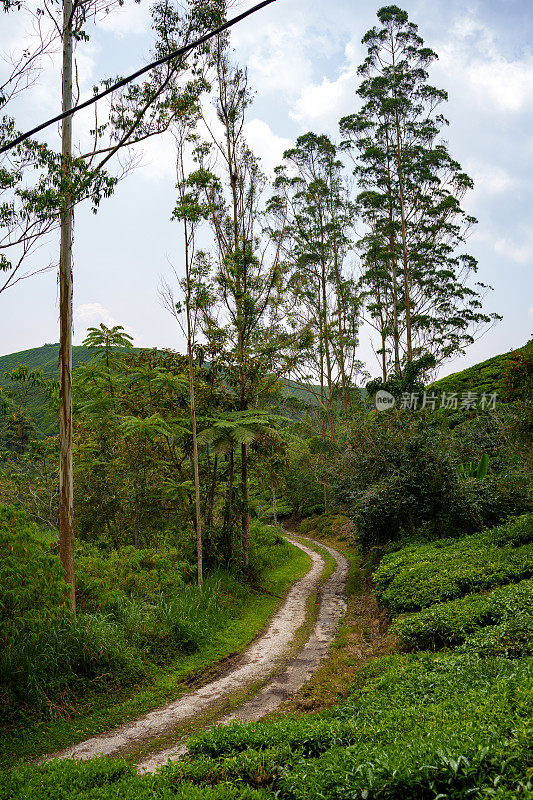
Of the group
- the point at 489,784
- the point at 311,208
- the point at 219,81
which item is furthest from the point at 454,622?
the point at 311,208

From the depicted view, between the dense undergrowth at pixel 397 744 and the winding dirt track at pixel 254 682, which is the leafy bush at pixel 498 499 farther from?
the dense undergrowth at pixel 397 744

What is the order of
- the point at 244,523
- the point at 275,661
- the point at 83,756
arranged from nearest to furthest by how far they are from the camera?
the point at 83,756
the point at 275,661
the point at 244,523

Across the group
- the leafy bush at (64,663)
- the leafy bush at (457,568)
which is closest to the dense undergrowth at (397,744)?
the leafy bush at (457,568)

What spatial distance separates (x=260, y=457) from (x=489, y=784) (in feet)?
34.9

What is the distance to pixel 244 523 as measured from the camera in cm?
1265

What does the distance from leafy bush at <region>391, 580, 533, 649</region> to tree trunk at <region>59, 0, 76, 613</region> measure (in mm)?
5012

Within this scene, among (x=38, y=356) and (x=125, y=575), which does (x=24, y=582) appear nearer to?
(x=125, y=575)

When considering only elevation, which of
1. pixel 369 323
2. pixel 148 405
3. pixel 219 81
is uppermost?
pixel 219 81

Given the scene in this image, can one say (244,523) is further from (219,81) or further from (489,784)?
(219,81)

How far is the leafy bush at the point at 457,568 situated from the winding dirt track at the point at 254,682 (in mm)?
1641

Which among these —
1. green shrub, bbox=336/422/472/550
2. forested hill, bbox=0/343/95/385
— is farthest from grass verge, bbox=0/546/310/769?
forested hill, bbox=0/343/95/385

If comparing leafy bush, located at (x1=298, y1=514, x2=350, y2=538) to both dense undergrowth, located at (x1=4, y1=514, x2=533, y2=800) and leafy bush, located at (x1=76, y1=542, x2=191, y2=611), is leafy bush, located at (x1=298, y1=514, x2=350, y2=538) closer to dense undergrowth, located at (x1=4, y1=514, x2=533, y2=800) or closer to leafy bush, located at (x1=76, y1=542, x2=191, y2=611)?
leafy bush, located at (x1=76, y1=542, x2=191, y2=611)

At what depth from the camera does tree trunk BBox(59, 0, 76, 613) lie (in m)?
7.50

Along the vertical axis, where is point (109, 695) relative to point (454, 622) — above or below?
below
